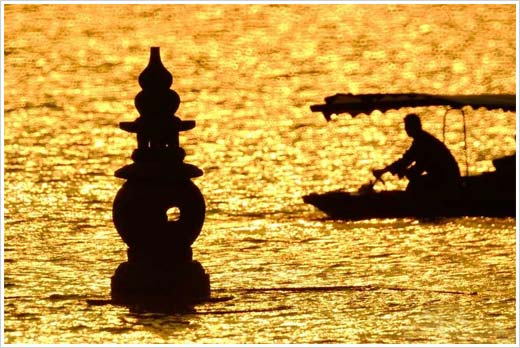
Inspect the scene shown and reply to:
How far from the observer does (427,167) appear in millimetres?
29500

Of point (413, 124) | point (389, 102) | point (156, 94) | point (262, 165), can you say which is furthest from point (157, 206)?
point (262, 165)

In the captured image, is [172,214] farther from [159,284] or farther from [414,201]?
[159,284]

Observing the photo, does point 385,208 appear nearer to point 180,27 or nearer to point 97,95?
point 97,95

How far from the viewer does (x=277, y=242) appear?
27984mm

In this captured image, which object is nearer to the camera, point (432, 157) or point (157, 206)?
point (157, 206)

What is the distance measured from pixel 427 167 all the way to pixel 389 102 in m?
1.16

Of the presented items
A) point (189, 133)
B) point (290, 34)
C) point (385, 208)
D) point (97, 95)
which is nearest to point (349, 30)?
point (290, 34)

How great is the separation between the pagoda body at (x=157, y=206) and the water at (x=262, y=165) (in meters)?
0.40

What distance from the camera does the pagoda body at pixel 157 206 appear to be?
22469 millimetres

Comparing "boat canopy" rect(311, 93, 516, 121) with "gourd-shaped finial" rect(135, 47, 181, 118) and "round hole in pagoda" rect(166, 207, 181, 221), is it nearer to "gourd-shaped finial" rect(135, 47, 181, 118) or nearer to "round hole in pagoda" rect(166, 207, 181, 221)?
"round hole in pagoda" rect(166, 207, 181, 221)

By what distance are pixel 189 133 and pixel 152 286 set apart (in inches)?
787

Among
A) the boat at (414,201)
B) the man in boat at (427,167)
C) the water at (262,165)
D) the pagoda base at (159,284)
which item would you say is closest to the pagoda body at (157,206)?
the pagoda base at (159,284)

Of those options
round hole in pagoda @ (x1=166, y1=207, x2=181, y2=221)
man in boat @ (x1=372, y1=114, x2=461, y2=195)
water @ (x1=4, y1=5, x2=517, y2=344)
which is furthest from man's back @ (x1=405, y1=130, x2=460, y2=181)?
round hole in pagoda @ (x1=166, y1=207, x2=181, y2=221)

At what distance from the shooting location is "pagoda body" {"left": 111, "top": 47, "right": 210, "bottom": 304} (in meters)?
22.5
